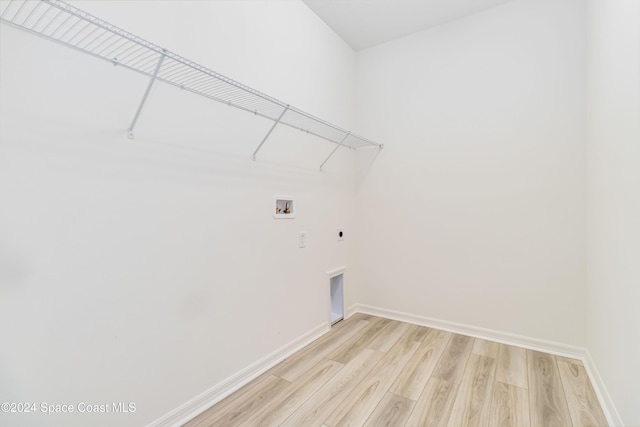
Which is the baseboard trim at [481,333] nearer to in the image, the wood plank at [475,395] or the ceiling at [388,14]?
the wood plank at [475,395]

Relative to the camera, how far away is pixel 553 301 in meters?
2.07

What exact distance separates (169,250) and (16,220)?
537mm

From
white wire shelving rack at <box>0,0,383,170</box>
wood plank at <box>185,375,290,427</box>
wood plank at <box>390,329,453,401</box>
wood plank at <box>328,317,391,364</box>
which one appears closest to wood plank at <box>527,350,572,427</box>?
wood plank at <box>390,329,453,401</box>

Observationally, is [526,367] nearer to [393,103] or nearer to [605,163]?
[605,163]

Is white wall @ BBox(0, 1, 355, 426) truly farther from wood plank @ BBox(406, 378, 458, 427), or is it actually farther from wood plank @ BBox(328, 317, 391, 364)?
wood plank @ BBox(406, 378, 458, 427)

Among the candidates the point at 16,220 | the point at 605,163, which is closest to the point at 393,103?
the point at 605,163

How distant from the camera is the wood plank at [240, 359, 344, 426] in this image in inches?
56.9

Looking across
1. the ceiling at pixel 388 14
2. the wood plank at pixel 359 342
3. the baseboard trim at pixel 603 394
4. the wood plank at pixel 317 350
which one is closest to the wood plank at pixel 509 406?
the baseboard trim at pixel 603 394

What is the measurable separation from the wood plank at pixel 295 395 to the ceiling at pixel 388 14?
9.05ft

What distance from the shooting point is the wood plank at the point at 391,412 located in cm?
142

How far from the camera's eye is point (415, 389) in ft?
5.48

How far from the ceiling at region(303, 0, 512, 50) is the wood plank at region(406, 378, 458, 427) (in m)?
2.78

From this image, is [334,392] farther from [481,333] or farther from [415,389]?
[481,333]

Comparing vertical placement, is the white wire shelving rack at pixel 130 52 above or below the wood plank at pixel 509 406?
above
